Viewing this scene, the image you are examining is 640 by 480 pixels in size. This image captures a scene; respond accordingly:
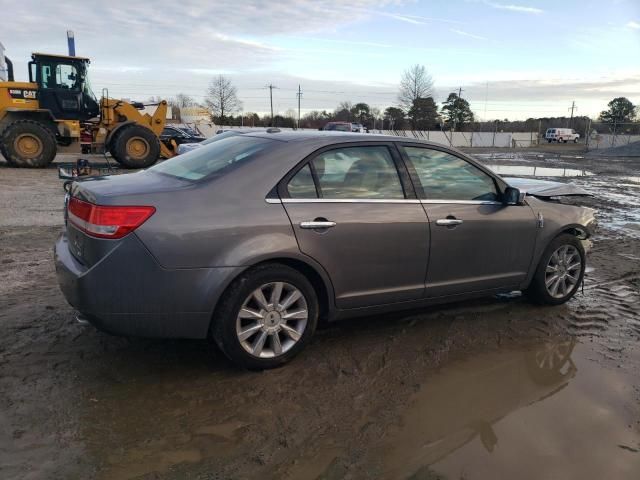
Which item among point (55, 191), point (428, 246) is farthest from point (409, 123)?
point (428, 246)

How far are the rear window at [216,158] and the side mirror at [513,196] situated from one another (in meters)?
2.08

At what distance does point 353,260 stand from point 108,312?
1.63 meters

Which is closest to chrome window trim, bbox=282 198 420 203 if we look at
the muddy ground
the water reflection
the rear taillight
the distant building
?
the rear taillight

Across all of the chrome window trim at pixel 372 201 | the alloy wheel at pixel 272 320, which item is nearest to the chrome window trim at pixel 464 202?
the chrome window trim at pixel 372 201

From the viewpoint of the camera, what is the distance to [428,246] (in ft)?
13.1

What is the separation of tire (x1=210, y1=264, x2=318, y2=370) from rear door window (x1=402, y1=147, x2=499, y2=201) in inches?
52.1

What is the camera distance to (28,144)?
1644cm

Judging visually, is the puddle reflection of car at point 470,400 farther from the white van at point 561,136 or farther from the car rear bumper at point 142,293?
the white van at point 561,136

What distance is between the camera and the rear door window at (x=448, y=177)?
413cm

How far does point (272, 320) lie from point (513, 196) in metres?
2.33

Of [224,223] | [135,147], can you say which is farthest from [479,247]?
[135,147]

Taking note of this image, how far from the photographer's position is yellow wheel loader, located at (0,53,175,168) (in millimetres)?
16359

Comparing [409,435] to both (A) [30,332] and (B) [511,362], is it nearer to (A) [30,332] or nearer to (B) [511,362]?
(B) [511,362]

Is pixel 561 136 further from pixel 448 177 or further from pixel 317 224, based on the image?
pixel 317 224
